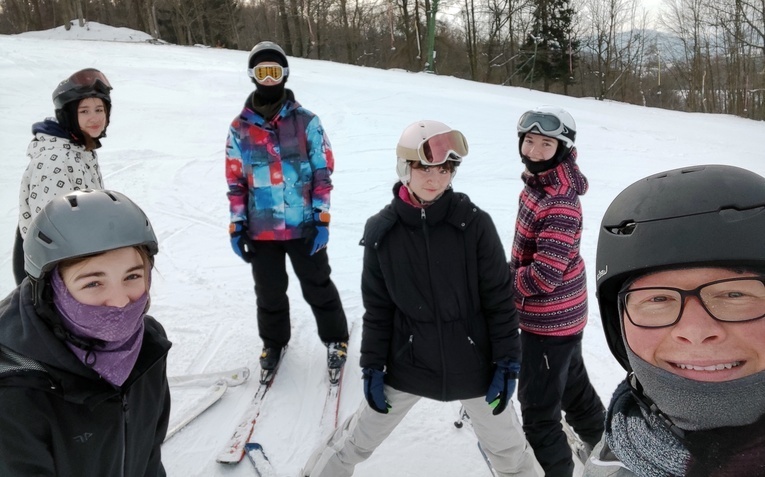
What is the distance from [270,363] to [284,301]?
476 millimetres

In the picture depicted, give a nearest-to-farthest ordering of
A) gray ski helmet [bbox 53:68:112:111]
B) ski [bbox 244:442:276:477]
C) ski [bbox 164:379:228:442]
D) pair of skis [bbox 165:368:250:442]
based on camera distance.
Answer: ski [bbox 244:442:276:477] → gray ski helmet [bbox 53:68:112:111] → ski [bbox 164:379:228:442] → pair of skis [bbox 165:368:250:442]

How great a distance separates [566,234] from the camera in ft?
7.55

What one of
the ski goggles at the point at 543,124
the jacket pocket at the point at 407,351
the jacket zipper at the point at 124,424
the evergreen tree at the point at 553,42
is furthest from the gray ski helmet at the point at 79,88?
the evergreen tree at the point at 553,42

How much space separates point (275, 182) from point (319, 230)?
1.48ft

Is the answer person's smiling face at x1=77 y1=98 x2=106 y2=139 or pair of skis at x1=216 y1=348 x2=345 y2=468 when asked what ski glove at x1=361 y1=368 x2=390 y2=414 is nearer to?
pair of skis at x1=216 y1=348 x2=345 y2=468

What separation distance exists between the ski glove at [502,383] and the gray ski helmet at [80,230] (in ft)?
5.10

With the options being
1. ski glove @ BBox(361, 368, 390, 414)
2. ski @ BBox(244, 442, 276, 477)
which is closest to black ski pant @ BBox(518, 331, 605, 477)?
ski glove @ BBox(361, 368, 390, 414)

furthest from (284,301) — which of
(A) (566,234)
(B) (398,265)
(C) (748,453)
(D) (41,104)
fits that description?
(D) (41,104)

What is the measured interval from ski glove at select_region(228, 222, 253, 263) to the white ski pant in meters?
1.45

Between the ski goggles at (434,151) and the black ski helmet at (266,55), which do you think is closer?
the ski goggles at (434,151)

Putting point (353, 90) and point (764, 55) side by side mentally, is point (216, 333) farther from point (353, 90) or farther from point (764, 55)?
point (764, 55)

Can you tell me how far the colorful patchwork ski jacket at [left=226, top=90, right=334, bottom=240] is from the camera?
128 inches

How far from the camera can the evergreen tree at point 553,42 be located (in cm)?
3048

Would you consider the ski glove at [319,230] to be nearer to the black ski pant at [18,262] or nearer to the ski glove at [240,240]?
the ski glove at [240,240]
